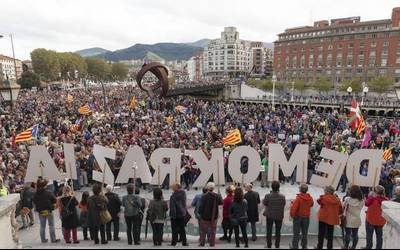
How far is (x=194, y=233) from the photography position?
7879mm

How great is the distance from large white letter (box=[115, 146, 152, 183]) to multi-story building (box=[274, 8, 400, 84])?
8257cm

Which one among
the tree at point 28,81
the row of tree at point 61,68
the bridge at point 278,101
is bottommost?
the bridge at point 278,101

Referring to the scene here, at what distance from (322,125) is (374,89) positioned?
57727 millimetres

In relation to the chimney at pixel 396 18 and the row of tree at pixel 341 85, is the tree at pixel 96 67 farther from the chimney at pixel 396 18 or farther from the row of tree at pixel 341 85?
the chimney at pixel 396 18

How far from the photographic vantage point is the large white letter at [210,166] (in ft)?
31.0

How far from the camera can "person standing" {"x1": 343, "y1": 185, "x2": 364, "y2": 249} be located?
638 centimetres

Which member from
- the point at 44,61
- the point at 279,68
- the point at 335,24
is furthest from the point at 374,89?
the point at 44,61

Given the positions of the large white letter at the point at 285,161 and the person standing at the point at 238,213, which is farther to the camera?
the large white letter at the point at 285,161

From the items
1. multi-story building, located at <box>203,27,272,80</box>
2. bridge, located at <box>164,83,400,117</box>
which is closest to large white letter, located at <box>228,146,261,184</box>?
bridge, located at <box>164,83,400,117</box>

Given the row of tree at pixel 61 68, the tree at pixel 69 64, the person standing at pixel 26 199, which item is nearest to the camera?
the person standing at pixel 26 199

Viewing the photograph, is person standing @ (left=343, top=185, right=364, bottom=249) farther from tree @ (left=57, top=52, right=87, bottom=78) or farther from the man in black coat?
tree @ (left=57, top=52, right=87, bottom=78)

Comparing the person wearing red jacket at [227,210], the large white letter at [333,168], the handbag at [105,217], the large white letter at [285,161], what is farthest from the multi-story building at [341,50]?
the handbag at [105,217]

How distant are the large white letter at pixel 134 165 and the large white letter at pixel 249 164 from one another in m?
2.53

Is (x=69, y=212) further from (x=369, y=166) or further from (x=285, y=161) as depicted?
(x=369, y=166)
